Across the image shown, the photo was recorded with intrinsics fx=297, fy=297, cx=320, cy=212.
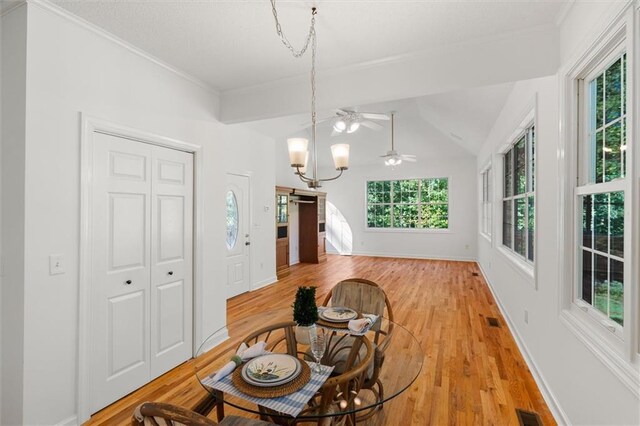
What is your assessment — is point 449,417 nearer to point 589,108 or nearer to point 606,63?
point 589,108

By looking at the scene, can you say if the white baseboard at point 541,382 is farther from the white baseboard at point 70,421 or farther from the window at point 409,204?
the window at point 409,204

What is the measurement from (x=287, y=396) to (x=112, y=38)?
107 inches

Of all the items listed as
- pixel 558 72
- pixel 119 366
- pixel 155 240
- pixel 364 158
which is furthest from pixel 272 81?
pixel 364 158

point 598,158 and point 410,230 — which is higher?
point 598,158

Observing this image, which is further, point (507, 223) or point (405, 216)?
point (405, 216)

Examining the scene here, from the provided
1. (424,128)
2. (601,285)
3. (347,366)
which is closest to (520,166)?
(601,285)

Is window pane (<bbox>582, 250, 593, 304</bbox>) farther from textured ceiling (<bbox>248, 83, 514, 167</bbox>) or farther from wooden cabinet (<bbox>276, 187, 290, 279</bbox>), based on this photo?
wooden cabinet (<bbox>276, 187, 290, 279</bbox>)

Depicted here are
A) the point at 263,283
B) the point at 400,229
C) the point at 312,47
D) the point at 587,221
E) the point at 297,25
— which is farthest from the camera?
the point at 400,229

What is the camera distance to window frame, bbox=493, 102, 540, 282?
252 centimetres

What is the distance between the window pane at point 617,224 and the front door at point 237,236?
4.41 m

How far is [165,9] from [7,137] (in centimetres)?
127

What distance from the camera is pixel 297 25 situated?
6.92 feet

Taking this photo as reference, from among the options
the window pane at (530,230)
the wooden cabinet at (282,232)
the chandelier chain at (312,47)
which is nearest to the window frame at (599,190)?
the window pane at (530,230)

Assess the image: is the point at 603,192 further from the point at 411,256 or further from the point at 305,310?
the point at 411,256
